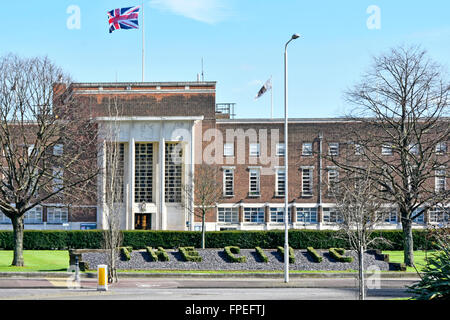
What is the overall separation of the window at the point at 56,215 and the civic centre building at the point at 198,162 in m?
0.10

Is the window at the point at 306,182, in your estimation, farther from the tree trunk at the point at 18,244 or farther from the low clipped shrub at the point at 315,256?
the tree trunk at the point at 18,244

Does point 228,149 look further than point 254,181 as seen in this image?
No

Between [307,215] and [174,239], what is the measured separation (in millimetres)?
20474

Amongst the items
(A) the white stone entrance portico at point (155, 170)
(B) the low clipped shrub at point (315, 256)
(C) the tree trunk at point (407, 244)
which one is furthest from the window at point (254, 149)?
(C) the tree trunk at point (407, 244)

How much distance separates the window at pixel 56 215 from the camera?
210 ft

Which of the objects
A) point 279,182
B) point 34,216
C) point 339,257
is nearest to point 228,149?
point 279,182

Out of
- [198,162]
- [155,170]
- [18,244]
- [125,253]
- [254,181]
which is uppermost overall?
[198,162]

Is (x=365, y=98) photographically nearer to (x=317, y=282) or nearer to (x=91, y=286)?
(x=317, y=282)

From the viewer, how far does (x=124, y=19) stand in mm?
56031

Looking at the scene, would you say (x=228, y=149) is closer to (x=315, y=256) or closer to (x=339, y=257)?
(x=315, y=256)

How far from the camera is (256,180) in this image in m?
65.2

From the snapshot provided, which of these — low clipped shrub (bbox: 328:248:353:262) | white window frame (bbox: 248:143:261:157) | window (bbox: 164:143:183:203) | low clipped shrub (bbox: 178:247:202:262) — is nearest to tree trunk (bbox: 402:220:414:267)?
low clipped shrub (bbox: 328:248:353:262)

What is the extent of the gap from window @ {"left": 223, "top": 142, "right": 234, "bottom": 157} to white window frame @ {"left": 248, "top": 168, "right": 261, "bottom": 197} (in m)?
2.55
